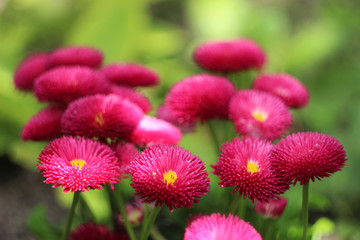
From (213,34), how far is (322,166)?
198 cm

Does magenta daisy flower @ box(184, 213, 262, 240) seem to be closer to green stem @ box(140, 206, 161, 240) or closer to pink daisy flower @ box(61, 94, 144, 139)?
green stem @ box(140, 206, 161, 240)

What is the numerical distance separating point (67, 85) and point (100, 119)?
0.40 ft

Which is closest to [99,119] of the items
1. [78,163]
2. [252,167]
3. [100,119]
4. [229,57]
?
[100,119]

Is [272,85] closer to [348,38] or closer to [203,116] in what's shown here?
[203,116]

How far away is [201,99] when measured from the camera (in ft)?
2.52

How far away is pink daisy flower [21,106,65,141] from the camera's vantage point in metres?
0.74

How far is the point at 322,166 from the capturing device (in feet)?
1.82

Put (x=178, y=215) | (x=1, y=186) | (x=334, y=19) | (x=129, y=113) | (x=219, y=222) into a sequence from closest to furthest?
(x=219, y=222) → (x=129, y=113) → (x=178, y=215) → (x=1, y=186) → (x=334, y=19)

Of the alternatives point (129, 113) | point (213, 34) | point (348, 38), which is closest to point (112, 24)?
point (213, 34)

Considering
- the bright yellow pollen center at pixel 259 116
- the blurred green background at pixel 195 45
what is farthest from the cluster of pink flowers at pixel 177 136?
the blurred green background at pixel 195 45

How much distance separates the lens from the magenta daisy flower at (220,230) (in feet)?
1.64

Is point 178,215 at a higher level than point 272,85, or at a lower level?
lower

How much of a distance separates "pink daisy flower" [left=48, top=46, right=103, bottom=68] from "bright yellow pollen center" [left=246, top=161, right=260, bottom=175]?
442 millimetres

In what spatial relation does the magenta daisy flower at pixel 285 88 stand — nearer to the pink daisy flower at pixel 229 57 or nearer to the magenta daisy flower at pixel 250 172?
the pink daisy flower at pixel 229 57
